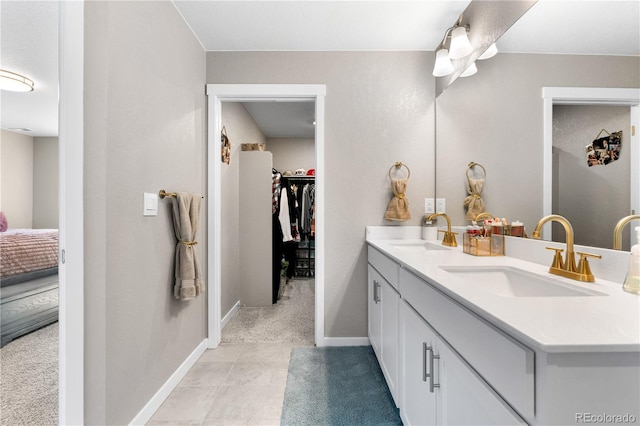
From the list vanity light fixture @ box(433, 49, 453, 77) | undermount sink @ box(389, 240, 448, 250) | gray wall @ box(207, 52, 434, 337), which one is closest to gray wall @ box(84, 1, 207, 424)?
gray wall @ box(207, 52, 434, 337)

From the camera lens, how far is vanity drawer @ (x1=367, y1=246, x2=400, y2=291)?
1458 mm

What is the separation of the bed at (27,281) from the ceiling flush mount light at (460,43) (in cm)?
234

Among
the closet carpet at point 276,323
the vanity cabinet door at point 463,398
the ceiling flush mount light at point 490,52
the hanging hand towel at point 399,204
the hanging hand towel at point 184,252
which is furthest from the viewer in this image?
the closet carpet at point 276,323

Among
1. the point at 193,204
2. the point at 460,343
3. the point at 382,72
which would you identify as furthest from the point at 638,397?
the point at 382,72

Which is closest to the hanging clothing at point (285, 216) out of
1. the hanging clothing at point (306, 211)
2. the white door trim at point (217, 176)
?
the hanging clothing at point (306, 211)

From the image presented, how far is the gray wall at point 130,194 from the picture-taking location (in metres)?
1.14

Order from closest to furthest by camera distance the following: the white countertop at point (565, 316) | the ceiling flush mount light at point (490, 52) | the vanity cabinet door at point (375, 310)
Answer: the white countertop at point (565, 316)
the ceiling flush mount light at point (490, 52)
the vanity cabinet door at point (375, 310)

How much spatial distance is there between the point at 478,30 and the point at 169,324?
2.60m

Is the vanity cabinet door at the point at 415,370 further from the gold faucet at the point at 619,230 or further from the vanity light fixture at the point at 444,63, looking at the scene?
the vanity light fixture at the point at 444,63

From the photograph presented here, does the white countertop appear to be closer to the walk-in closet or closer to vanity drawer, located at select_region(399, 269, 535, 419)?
vanity drawer, located at select_region(399, 269, 535, 419)

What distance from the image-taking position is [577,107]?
1011mm

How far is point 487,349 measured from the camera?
2.20 feet

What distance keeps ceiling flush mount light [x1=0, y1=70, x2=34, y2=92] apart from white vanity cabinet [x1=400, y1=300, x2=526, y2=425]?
170 cm

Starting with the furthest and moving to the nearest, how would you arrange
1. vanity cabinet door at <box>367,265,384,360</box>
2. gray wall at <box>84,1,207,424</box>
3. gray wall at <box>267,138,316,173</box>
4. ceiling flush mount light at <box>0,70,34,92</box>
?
gray wall at <box>267,138,316,173</box> → vanity cabinet door at <box>367,265,384,360</box> → gray wall at <box>84,1,207,424</box> → ceiling flush mount light at <box>0,70,34,92</box>
